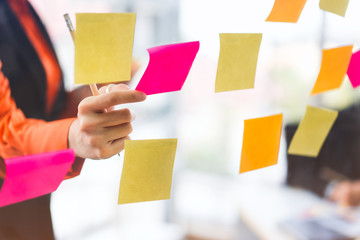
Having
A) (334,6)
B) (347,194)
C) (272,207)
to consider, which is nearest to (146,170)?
(334,6)

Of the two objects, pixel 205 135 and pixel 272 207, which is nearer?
pixel 272 207

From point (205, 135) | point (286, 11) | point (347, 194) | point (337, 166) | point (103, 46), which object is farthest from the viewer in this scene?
point (205, 135)

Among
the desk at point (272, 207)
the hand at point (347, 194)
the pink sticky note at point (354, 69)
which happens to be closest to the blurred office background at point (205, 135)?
the desk at point (272, 207)

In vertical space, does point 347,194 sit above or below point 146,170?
below

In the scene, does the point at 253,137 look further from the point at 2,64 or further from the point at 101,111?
the point at 2,64

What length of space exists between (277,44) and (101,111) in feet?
7.00

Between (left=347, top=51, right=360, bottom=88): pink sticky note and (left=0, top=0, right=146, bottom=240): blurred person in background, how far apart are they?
0.35m

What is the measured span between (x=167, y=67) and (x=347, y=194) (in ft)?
5.11

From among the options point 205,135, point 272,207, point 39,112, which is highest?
point 39,112

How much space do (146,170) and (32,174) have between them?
0.35ft

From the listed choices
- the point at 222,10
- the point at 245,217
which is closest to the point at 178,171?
the point at 245,217

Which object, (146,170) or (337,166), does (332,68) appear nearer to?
(146,170)

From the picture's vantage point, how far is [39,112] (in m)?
0.48

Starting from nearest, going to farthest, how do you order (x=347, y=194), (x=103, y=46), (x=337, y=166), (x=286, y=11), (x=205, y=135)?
(x=103, y=46) → (x=286, y=11) → (x=347, y=194) → (x=337, y=166) → (x=205, y=135)
